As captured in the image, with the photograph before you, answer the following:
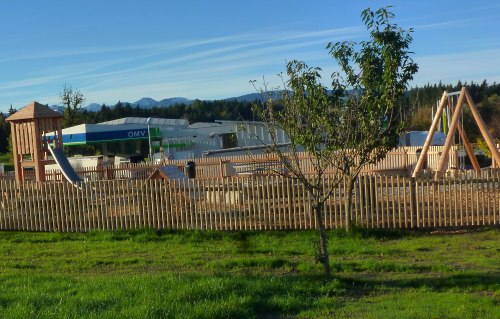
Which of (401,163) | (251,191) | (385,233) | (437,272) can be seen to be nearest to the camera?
(437,272)

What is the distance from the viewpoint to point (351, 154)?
40.0 feet

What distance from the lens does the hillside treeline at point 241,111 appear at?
196 ft

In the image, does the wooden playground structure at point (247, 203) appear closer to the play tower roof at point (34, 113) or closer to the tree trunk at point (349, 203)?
the tree trunk at point (349, 203)

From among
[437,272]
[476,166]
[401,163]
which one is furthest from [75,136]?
[437,272]

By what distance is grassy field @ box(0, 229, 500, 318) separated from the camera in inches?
316

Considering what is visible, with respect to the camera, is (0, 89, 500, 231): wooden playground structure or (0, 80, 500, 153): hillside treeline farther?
(0, 80, 500, 153): hillside treeline

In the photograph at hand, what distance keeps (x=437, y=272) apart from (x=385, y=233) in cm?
Result: 394

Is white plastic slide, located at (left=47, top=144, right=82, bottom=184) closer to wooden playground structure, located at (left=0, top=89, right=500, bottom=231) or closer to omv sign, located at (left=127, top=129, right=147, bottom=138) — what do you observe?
wooden playground structure, located at (left=0, top=89, right=500, bottom=231)

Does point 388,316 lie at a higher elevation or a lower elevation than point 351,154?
lower

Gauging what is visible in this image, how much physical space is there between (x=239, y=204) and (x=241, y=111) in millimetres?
85664

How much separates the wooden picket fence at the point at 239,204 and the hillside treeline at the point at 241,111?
99.4 feet

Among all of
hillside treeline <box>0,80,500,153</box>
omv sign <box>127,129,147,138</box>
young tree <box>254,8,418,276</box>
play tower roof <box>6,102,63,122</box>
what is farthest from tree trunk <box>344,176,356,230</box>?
omv sign <box>127,129,147,138</box>

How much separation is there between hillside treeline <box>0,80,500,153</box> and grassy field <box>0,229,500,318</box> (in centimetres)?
3297

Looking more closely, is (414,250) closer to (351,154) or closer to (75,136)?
(351,154)
